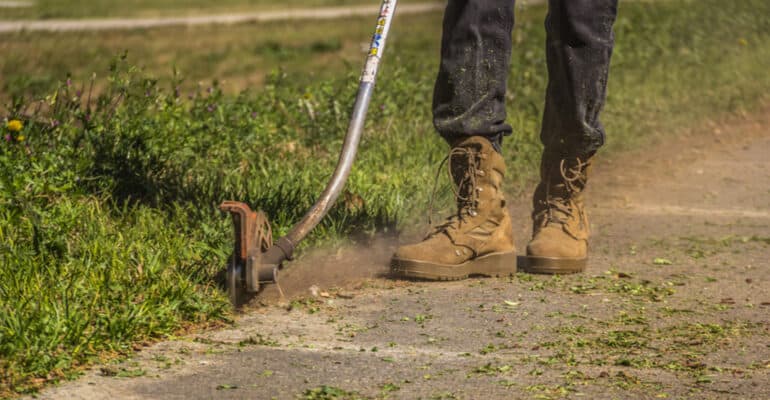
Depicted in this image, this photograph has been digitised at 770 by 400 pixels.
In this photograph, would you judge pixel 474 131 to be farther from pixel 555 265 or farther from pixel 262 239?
pixel 262 239

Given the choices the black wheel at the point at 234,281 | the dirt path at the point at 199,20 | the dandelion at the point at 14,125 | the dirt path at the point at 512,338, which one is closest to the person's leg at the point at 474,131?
the dirt path at the point at 512,338

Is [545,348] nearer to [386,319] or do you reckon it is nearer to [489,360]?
[489,360]

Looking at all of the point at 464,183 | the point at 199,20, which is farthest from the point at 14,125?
the point at 199,20

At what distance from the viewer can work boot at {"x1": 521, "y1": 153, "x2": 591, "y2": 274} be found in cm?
386

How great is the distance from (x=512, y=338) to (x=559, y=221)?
996 millimetres

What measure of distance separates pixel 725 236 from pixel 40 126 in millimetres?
2570

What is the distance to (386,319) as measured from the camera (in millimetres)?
3279

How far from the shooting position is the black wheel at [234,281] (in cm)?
324

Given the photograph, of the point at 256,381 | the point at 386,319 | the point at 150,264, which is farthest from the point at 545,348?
the point at 150,264

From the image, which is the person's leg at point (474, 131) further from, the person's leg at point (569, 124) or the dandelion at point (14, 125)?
the dandelion at point (14, 125)

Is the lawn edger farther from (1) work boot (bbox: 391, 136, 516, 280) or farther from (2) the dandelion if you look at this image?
(2) the dandelion

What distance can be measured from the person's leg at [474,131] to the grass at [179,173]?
344 millimetres

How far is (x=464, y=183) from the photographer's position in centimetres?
392

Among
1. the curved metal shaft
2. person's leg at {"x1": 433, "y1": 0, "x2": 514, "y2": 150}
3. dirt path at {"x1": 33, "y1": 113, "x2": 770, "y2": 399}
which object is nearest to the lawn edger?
the curved metal shaft
